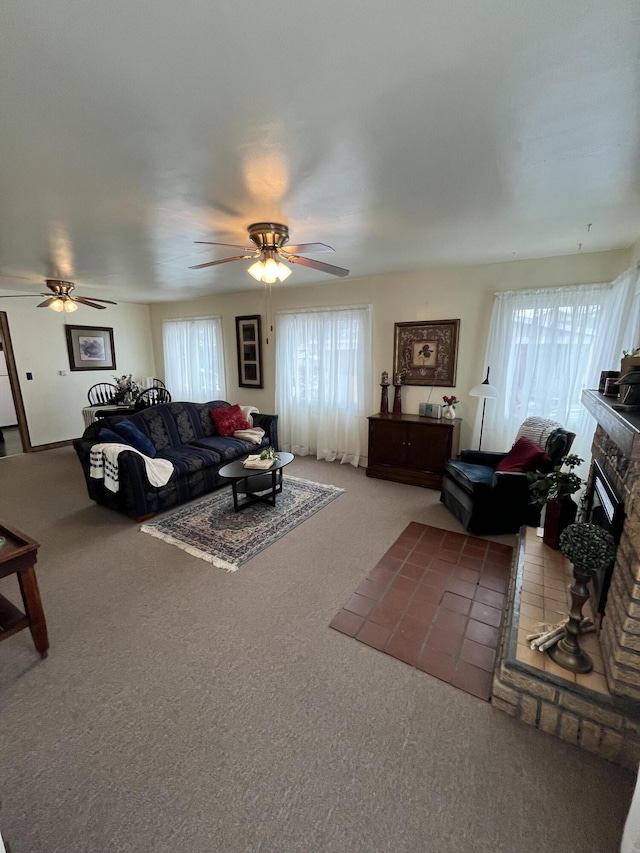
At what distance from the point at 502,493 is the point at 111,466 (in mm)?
3529

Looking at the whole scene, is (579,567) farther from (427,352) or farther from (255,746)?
(427,352)

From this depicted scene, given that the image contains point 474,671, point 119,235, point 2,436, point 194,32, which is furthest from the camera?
point 2,436

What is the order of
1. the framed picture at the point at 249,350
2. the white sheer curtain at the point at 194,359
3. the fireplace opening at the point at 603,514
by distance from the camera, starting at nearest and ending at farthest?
the fireplace opening at the point at 603,514
the framed picture at the point at 249,350
the white sheer curtain at the point at 194,359

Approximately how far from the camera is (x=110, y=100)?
123 cm

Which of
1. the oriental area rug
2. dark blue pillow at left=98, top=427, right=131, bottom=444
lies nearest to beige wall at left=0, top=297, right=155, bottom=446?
dark blue pillow at left=98, top=427, right=131, bottom=444

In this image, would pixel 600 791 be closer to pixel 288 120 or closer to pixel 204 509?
pixel 288 120

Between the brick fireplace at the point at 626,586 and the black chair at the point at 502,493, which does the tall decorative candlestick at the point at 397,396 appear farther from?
the brick fireplace at the point at 626,586

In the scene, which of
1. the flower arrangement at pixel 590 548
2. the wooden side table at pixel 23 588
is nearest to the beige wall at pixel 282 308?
the flower arrangement at pixel 590 548

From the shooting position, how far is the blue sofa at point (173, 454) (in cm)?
331

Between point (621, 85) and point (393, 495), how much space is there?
11.1 feet

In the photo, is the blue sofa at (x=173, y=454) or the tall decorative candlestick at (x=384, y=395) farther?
the tall decorative candlestick at (x=384, y=395)

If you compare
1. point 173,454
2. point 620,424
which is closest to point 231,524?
point 173,454

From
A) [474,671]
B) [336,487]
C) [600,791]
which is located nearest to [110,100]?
[474,671]

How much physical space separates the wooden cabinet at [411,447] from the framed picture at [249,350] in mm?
2287
